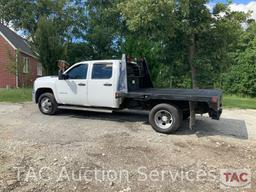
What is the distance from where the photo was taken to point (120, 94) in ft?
30.4

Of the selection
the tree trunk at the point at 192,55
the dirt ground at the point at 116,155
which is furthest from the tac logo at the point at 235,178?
the tree trunk at the point at 192,55

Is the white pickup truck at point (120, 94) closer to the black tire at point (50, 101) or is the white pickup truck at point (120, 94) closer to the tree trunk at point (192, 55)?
the black tire at point (50, 101)

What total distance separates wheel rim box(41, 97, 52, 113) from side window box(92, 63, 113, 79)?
6.67 feet

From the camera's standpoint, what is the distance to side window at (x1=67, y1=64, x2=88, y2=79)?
10252mm

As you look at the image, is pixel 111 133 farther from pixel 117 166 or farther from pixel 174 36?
pixel 174 36

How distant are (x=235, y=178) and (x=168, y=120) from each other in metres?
3.30

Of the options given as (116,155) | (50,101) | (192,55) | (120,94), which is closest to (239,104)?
(192,55)

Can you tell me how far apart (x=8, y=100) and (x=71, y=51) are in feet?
37.2

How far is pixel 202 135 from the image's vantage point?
844 centimetres

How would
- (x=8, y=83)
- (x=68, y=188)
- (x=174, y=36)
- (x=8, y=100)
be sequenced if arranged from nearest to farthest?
(x=68, y=188) < (x=8, y=100) < (x=174, y=36) < (x=8, y=83)

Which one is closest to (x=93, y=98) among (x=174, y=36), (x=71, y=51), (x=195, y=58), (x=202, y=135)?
(x=202, y=135)

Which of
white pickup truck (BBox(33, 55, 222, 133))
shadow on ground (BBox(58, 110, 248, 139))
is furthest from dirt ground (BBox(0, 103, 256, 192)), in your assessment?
white pickup truck (BBox(33, 55, 222, 133))

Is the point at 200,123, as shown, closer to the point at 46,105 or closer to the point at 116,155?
the point at 116,155

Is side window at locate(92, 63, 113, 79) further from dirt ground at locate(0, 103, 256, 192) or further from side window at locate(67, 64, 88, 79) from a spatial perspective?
dirt ground at locate(0, 103, 256, 192)
